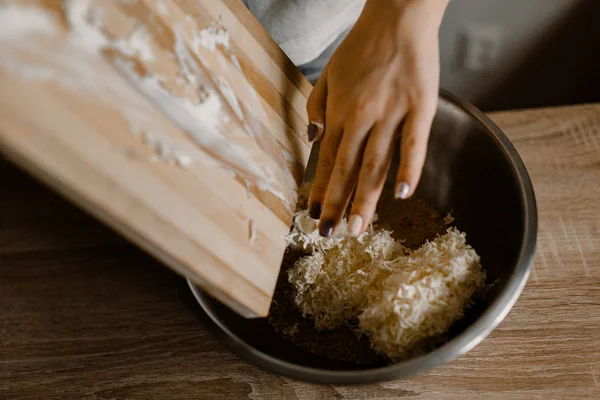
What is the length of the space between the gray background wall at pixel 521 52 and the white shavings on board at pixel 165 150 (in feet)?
2.83

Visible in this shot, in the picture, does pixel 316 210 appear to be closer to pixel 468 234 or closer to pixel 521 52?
pixel 468 234

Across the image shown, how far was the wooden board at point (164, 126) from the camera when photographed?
354 millimetres

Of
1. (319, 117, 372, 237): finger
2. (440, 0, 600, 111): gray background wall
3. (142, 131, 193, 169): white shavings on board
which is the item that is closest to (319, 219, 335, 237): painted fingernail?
(319, 117, 372, 237): finger

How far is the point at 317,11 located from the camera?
75 centimetres

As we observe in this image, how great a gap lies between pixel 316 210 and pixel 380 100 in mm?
173

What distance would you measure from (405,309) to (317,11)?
471mm

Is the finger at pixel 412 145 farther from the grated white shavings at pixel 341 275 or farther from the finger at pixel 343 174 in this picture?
the grated white shavings at pixel 341 275

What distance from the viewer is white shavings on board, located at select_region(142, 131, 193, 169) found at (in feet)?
1.37

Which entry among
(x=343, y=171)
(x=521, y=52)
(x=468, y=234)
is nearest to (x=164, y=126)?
(x=343, y=171)

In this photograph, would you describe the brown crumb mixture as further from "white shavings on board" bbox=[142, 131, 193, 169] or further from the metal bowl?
"white shavings on board" bbox=[142, 131, 193, 169]

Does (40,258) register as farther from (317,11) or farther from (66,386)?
(317,11)

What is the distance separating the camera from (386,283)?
64 cm

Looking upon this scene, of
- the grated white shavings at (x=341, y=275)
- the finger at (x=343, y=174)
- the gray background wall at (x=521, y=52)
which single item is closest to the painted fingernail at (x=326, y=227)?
the finger at (x=343, y=174)

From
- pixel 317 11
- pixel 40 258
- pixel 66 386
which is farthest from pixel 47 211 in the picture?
pixel 317 11
